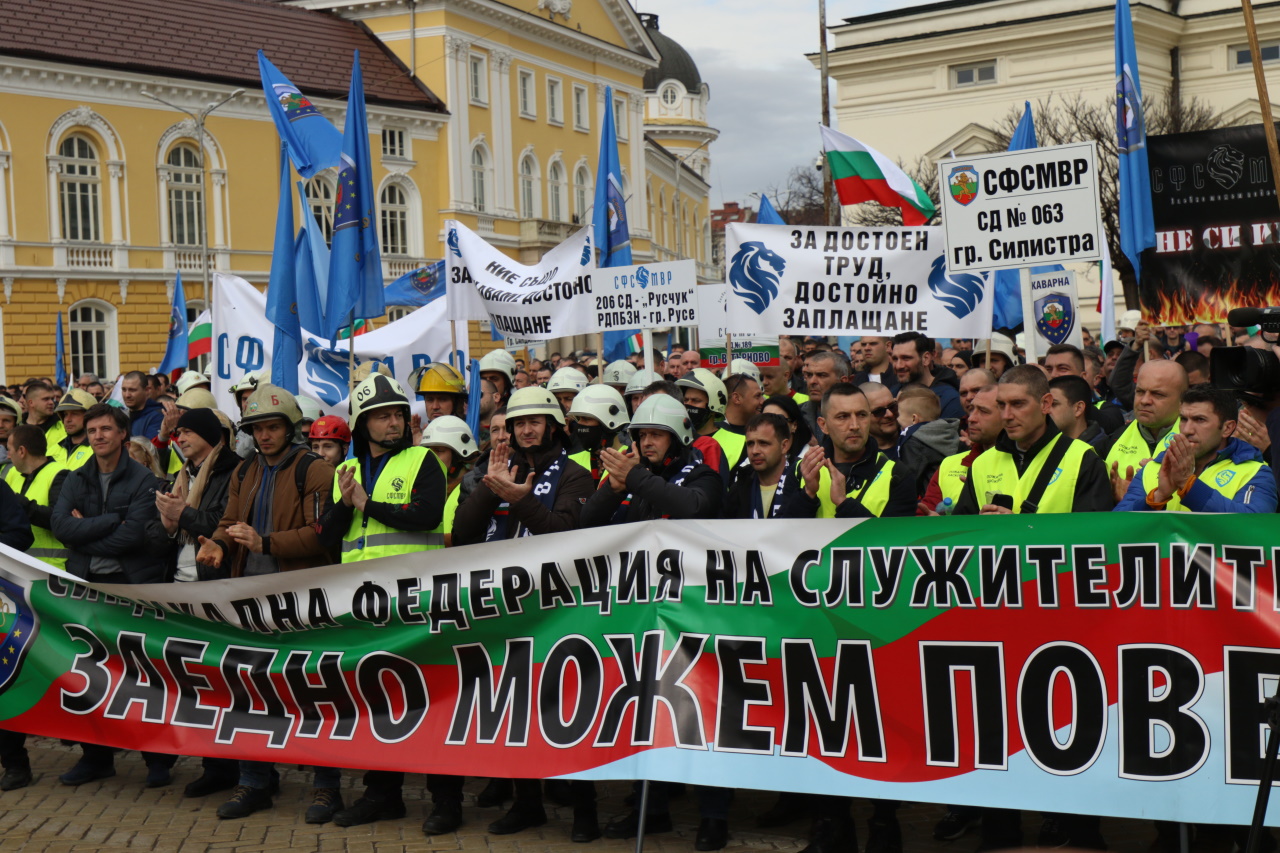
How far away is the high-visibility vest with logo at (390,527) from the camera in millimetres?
7172

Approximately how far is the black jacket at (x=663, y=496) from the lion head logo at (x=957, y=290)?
4.54 meters

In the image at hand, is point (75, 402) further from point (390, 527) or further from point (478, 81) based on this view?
point (478, 81)

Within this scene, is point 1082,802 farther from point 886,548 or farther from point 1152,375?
point 1152,375

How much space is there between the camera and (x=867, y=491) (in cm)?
656

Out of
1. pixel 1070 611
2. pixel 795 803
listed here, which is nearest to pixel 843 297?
pixel 795 803

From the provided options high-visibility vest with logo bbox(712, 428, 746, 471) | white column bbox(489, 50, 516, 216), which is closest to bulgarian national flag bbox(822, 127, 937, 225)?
high-visibility vest with logo bbox(712, 428, 746, 471)

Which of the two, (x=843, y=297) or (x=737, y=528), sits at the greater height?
(x=843, y=297)

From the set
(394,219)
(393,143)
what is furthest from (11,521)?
(393,143)

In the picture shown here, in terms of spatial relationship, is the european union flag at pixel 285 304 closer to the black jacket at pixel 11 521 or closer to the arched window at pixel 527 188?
the black jacket at pixel 11 521

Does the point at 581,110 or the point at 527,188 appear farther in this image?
the point at 581,110

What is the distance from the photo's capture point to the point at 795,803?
667cm

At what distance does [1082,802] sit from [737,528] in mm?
1655

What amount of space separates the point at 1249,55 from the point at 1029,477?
168 ft

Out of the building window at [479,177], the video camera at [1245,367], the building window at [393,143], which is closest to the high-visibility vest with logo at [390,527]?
the video camera at [1245,367]
